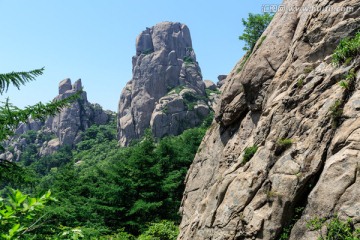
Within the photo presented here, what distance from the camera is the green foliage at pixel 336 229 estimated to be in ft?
26.7

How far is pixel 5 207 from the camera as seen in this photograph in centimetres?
302

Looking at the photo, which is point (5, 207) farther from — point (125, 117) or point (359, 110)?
point (125, 117)

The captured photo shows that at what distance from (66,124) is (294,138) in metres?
118

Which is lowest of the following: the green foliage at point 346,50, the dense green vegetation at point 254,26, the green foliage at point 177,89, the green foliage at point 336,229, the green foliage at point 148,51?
the green foliage at point 336,229

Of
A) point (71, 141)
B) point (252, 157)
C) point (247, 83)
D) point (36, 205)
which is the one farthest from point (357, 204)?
point (71, 141)

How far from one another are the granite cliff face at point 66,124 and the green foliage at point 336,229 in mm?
114653

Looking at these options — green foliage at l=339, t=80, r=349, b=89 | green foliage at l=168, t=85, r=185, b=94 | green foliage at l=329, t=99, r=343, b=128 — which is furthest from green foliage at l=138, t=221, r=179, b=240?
green foliage at l=168, t=85, r=185, b=94

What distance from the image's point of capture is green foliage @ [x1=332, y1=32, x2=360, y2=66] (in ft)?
37.4

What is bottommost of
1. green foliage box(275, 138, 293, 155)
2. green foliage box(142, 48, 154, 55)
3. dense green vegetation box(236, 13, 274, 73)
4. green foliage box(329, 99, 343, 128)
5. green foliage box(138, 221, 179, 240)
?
green foliage box(138, 221, 179, 240)

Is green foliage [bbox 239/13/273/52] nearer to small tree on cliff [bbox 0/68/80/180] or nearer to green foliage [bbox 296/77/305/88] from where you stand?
green foliage [bbox 296/77/305/88]

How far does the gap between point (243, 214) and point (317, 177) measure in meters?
3.13

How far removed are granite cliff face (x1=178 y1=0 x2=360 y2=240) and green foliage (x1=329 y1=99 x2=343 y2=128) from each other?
3 cm

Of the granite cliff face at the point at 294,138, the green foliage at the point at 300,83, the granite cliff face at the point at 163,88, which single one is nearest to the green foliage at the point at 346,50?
the granite cliff face at the point at 294,138

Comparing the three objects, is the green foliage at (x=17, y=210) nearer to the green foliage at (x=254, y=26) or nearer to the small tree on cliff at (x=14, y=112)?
the small tree on cliff at (x=14, y=112)
